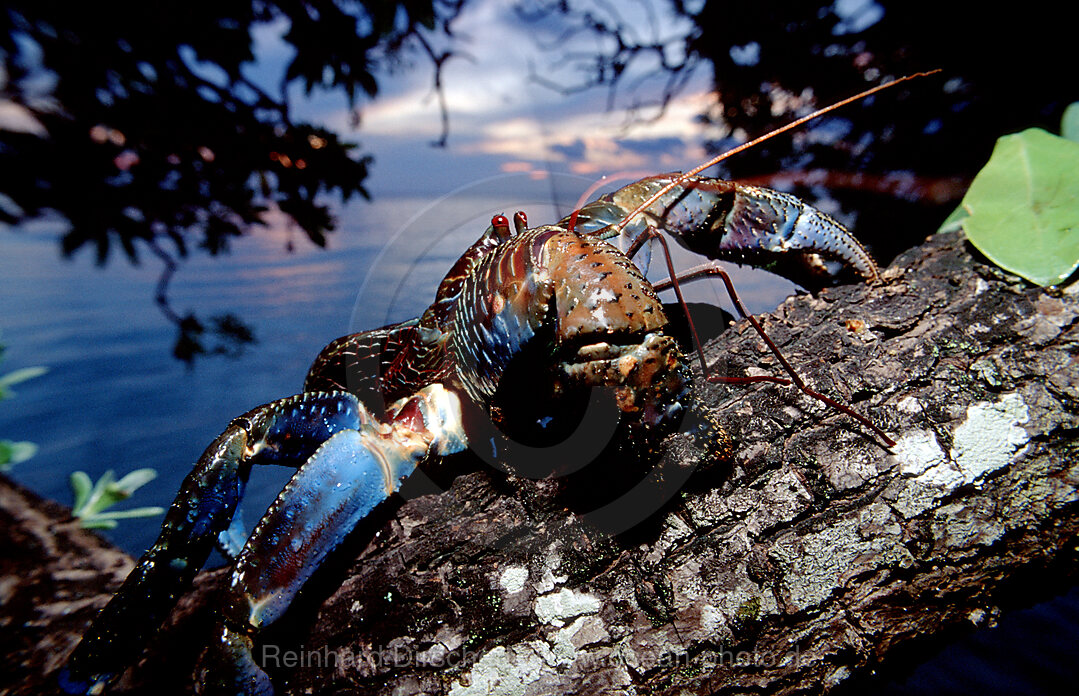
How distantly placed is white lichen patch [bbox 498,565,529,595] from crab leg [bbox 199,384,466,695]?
31 centimetres

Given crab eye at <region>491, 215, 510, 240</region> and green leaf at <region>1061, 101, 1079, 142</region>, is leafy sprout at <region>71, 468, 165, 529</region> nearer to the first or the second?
crab eye at <region>491, 215, 510, 240</region>

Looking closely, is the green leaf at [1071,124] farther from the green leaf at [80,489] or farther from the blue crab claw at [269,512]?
the green leaf at [80,489]

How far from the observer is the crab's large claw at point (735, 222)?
103 cm

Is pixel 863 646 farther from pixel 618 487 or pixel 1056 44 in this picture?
pixel 1056 44

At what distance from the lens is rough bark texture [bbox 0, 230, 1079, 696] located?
728 millimetres

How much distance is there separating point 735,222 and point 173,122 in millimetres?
1985

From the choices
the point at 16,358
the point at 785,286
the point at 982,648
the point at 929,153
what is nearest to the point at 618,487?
the point at 785,286

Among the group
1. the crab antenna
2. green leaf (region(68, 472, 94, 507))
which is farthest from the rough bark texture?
green leaf (region(68, 472, 94, 507))

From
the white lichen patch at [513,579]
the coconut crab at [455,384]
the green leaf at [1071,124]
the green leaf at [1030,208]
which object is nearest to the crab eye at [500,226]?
the coconut crab at [455,384]

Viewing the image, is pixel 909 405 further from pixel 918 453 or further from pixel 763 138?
pixel 763 138

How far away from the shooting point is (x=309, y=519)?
2.80 feet

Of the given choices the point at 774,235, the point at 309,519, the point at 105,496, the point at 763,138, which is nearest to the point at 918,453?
the point at 774,235

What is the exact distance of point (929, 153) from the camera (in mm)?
1682

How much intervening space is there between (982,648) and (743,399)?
86 cm
